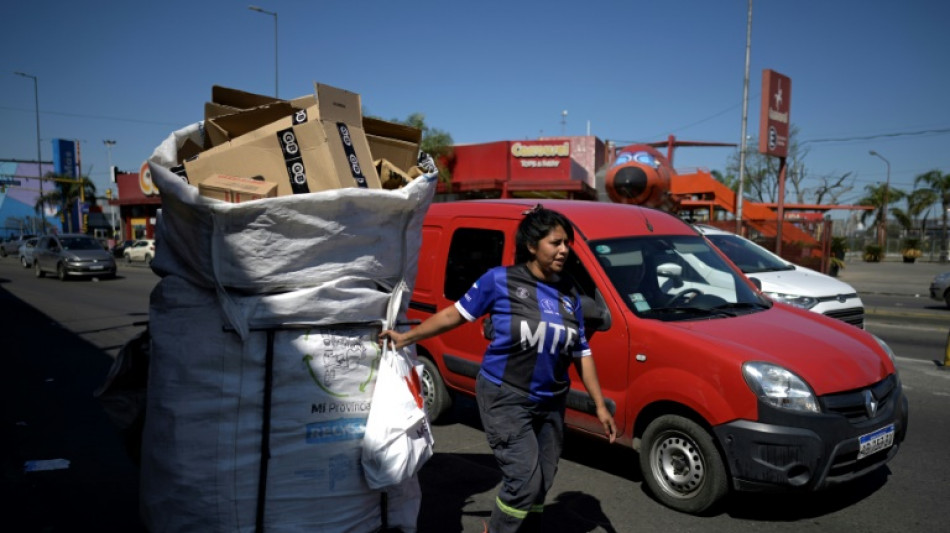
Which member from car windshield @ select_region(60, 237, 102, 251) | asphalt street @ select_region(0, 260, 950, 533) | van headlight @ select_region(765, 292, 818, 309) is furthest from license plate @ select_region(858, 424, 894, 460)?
car windshield @ select_region(60, 237, 102, 251)

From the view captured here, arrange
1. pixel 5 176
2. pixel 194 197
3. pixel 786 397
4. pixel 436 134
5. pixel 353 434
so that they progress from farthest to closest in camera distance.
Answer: pixel 5 176, pixel 436 134, pixel 786 397, pixel 353 434, pixel 194 197

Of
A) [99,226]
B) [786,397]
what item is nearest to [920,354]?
[786,397]

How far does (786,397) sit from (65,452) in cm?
502

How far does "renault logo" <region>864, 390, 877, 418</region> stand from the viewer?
362cm

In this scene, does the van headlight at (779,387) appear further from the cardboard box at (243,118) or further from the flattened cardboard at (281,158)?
the cardboard box at (243,118)

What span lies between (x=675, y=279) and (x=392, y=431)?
2.84 meters

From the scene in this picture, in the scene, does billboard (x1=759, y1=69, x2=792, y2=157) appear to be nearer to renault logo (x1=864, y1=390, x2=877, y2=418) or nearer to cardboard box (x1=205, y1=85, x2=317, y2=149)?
renault logo (x1=864, y1=390, x2=877, y2=418)

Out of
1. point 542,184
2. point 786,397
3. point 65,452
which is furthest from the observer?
point 542,184

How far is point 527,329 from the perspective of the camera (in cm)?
291

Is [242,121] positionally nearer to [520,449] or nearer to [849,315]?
[520,449]

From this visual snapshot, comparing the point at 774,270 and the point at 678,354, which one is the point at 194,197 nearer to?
the point at 678,354

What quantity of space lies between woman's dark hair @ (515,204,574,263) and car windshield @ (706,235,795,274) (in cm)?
615

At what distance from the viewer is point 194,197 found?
2516 mm

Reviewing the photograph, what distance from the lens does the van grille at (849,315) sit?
7535mm
